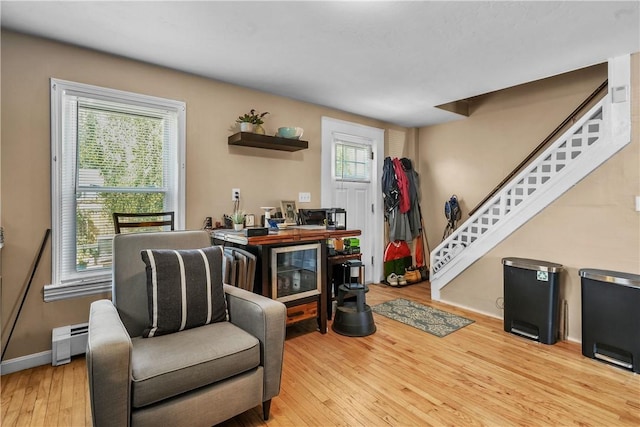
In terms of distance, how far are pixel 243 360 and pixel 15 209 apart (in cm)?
202

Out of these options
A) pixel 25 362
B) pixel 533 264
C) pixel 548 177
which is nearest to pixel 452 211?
pixel 548 177

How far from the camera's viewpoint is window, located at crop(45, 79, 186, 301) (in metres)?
2.44

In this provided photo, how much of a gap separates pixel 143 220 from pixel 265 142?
1.32 metres

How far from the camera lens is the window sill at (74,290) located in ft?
7.88

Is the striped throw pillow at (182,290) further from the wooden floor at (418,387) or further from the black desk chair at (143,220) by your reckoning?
the black desk chair at (143,220)

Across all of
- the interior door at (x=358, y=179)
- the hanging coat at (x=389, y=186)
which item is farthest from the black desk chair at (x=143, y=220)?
the hanging coat at (x=389, y=186)

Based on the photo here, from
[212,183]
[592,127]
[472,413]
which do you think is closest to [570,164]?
[592,127]

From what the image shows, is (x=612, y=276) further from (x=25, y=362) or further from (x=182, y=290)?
(x=25, y=362)

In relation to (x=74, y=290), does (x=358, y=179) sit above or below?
above

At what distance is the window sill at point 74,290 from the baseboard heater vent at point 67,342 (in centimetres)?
23

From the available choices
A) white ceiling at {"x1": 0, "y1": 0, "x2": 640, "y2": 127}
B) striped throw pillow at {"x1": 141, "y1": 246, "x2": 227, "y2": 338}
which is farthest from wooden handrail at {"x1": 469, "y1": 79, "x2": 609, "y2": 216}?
striped throw pillow at {"x1": 141, "y1": 246, "x2": 227, "y2": 338}

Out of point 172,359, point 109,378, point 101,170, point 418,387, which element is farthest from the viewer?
point 101,170

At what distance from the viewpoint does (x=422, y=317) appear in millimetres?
3367

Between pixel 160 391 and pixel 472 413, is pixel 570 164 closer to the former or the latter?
pixel 472 413
